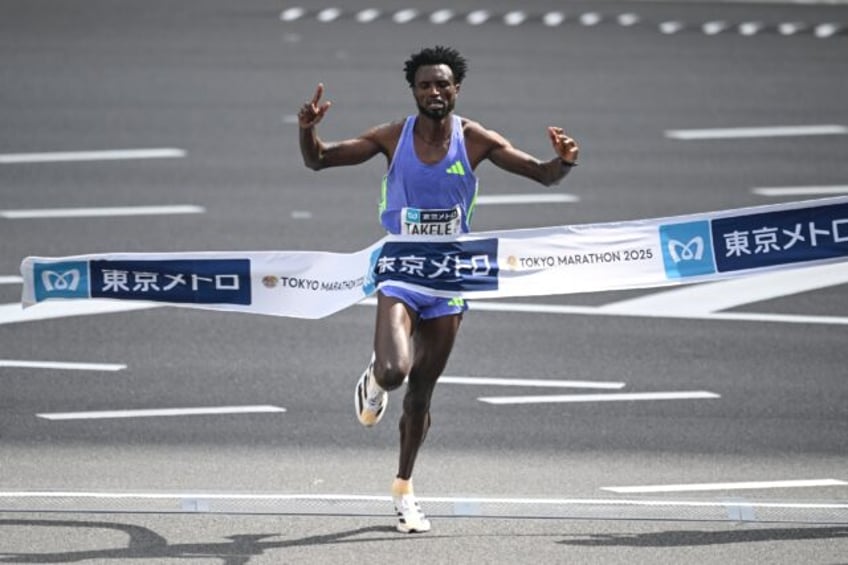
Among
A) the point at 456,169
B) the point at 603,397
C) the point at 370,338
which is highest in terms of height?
the point at 456,169

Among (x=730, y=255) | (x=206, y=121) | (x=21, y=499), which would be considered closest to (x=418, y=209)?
(x=730, y=255)

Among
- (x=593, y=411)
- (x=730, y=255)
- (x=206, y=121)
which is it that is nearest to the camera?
(x=730, y=255)

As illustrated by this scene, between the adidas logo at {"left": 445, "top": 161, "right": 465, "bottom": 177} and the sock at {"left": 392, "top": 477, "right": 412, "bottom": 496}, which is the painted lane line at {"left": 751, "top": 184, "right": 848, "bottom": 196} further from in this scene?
the sock at {"left": 392, "top": 477, "right": 412, "bottom": 496}

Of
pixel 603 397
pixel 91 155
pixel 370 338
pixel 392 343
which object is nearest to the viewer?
pixel 392 343

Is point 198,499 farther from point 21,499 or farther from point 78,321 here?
point 78,321

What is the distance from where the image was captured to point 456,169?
10.9m

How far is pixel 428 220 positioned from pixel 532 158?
0.69 m

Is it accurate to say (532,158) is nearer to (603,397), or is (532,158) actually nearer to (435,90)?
(435,90)

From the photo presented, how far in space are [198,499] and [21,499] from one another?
3.40 ft

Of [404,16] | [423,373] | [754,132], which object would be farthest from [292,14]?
[423,373]

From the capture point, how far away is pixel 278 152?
74.3 feet

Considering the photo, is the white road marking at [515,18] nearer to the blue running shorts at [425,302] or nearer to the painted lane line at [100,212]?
the painted lane line at [100,212]

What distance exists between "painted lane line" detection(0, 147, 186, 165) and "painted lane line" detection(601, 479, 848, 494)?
37.5 feet

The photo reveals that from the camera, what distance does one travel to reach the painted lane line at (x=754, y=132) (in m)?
24.1
